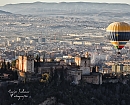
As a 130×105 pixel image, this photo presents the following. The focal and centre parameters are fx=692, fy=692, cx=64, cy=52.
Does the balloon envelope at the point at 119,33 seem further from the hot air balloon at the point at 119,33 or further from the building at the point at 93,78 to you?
the building at the point at 93,78

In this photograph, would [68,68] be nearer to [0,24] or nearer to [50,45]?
[50,45]

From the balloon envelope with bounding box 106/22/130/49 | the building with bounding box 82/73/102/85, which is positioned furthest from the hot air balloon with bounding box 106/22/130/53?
the building with bounding box 82/73/102/85

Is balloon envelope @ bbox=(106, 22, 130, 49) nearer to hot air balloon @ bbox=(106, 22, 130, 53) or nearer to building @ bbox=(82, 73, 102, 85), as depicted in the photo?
hot air balloon @ bbox=(106, 22, 130, 53)

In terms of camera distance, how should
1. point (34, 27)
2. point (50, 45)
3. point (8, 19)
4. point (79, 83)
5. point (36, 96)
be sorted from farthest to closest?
1. point (8, 19)
2. point (34, 27)
3. point (50, 45)
4. point (79, 83)
5. point (36, 96)

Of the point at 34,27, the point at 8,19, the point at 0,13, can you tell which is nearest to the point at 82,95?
the point at 34,27

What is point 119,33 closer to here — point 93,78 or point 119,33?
point 119,33

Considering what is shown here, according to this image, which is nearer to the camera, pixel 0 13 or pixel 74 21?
pixel 74 21

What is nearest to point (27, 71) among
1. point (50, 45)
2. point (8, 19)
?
point (50, 45)

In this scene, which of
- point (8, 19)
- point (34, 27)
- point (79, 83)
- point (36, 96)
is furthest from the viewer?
point (8, 19)

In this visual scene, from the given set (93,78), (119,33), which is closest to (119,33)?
(119,33)

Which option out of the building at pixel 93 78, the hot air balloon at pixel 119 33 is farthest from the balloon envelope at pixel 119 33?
the building at pixel 93 78

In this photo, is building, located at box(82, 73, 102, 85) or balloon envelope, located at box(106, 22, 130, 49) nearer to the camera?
building, located at box(82, 73, 102, 85)
